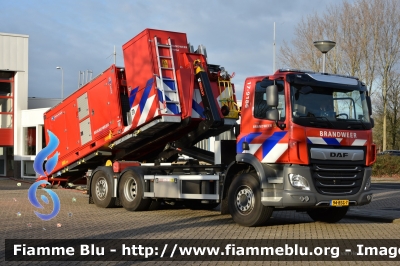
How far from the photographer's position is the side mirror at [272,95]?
11.6 metres

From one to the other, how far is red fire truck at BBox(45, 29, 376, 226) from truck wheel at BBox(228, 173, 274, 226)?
2cm

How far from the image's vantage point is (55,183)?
60.6 feet

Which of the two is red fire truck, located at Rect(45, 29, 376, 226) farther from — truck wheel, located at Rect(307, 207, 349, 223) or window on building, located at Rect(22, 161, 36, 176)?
window on building, located at Rect(22, 161, 36, 176)

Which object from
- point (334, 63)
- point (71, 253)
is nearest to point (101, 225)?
point (71, 253)

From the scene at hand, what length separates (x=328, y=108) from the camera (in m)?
12.0

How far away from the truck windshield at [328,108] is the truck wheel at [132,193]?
195 inches

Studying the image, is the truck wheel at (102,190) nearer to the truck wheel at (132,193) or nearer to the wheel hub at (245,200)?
the truck wheel at (132,193)

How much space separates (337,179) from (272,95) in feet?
6.64

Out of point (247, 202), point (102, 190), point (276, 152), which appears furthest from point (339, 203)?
point (102, 190)

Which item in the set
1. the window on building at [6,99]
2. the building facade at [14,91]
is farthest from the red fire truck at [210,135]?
the window on building at [6,99]

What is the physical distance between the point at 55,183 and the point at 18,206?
181 cm

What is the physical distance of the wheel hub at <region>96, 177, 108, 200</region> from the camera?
16375mm

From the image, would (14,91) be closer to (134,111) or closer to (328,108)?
(134,111)

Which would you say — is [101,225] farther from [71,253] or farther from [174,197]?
[71,253]
